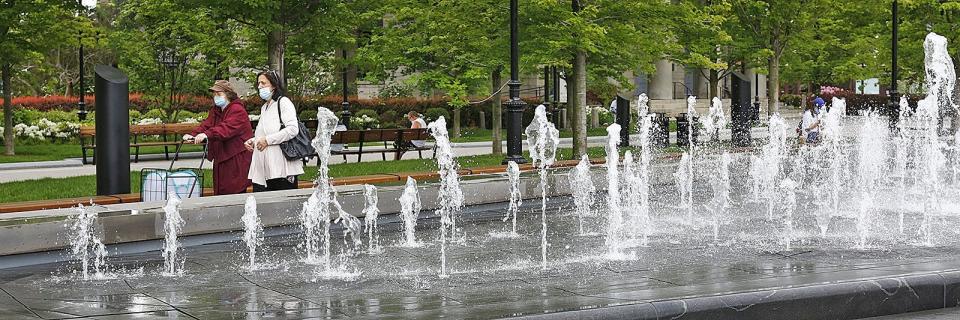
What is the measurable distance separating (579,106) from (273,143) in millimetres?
10636

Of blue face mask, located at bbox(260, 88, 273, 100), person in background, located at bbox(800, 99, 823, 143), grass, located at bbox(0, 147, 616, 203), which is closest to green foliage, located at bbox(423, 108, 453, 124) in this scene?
person in background, located at bbox(800, 99, 823, 143)

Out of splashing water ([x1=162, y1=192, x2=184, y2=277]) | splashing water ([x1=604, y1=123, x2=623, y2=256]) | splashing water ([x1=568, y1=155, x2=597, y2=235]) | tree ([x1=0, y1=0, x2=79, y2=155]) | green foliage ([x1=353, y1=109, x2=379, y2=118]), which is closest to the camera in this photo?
splashing water ([x1=162, y1=192, x2=184, y2=277])

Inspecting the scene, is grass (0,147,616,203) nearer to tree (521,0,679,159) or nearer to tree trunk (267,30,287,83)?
tree (521,0,679,159)

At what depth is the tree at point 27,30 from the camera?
22.9 meters

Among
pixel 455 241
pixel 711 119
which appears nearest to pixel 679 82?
pixel 711 119

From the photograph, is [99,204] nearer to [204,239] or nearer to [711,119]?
[204,239]

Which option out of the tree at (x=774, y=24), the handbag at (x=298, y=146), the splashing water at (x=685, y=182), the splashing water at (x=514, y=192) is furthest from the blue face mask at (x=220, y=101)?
the tree at (x=774, y=24)

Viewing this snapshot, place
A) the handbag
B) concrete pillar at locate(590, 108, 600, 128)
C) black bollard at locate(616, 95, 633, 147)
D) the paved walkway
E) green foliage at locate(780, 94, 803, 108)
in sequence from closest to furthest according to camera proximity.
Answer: the handbag < the paved walkway < black bollard at locate(616, 95, 633, 147) < concrete pillar at locate(590, 108, 600, 128) < green foliage at locate(780, 94, 803, 108)

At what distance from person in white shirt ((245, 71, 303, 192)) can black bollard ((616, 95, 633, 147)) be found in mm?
17524

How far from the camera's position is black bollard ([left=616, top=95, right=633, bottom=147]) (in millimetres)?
28906

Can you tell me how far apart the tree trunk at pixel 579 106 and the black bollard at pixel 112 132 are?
10.4 metres

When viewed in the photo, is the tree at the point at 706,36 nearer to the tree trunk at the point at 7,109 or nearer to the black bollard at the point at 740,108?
the black bollard at the point at 740,108

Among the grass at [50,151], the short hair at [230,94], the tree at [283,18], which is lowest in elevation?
the grass at [50,151]

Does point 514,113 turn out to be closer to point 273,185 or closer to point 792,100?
point 273,185
